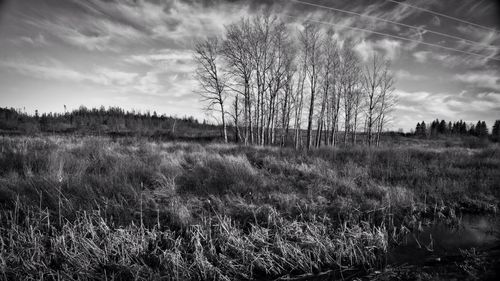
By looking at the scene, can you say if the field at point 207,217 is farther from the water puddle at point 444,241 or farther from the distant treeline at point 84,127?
the distant treeline at point 84,127

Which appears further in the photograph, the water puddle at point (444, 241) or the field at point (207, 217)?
the water puddle at point (444, 241)

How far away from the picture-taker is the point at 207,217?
150 inches

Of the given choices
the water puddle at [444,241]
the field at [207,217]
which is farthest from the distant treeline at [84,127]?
the water puddle at [444,241]

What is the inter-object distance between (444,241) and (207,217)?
4450 mm

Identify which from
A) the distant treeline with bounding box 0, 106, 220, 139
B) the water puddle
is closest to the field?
the water puddle

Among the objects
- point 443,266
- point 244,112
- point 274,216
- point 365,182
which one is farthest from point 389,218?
point 244,112

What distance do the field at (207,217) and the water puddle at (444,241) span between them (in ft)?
0.67

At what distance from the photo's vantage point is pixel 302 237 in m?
3.35

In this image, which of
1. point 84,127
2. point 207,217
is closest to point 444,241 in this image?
point 207,217

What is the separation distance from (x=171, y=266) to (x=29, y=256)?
73.7 inches

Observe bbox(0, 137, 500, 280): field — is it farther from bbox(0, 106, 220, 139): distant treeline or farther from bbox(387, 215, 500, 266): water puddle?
bbox(0, 106, 220, 139): distant treeline

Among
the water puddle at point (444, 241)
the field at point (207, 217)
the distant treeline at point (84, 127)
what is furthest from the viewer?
the distant treeline at point (84, 127)

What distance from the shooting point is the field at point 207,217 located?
279 cm

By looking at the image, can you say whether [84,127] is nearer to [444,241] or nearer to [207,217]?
[207,217]
